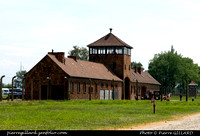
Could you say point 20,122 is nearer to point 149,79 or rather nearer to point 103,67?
point 103,67

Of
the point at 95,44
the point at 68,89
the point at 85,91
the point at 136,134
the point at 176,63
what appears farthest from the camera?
the point at 176,63

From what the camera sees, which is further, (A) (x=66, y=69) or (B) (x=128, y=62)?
(B) (x=128, y=62)

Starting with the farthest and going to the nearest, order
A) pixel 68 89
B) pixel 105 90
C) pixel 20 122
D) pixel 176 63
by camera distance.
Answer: pixel 176 63 → pixel 105 90 → pixel 68 89 → pixel 20 122

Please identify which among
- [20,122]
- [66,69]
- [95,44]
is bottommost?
[20,122]

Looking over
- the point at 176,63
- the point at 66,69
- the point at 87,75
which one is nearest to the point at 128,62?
the point at 87,75

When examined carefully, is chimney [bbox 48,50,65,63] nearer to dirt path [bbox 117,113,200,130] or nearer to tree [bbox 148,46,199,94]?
dirt path [bbox 117,113,200,130]

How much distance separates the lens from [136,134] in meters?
14.7

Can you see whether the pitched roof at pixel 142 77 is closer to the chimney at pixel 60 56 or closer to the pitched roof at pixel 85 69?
the pitched roof at pixel 85 69

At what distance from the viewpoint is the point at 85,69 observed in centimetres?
7081

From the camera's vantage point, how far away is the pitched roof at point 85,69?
212 ft

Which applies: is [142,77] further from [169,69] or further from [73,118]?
[73,118]

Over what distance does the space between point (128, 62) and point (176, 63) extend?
4943cm

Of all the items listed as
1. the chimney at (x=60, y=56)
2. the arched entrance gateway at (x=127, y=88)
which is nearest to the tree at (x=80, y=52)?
the arched entrance gateway at (x=127, y=88)

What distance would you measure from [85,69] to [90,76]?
244 centimetres
